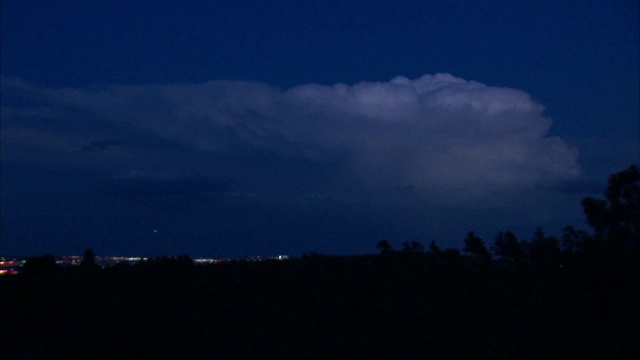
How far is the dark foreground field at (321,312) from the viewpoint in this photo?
13609mm

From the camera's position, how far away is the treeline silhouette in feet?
44.8

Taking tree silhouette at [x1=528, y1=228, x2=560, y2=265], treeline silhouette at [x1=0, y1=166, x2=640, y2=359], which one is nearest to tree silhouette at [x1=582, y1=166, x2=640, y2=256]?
tree silhouette at [x1=528, y1=228, x2=560, y2=265]

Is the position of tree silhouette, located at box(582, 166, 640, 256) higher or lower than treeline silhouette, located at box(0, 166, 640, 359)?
→ higher

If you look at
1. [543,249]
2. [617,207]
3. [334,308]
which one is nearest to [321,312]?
[334,308]

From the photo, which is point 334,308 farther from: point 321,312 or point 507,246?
point 507,246

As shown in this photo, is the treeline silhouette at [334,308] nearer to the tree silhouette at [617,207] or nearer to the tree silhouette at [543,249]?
the tree silhouette at [543,249]

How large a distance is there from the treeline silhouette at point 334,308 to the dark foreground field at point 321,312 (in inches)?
1.5

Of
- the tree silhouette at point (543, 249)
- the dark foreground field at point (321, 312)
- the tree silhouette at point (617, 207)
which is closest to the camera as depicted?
the dark foreground field at point (321, 312)

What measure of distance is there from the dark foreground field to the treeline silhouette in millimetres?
38

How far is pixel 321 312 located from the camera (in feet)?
50.2

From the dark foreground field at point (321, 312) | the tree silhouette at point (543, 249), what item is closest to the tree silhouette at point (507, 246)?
the tree silhouette at point (543, 249)

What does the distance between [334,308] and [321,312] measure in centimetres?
36

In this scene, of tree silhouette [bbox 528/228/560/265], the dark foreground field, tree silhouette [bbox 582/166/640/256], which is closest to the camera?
the dark foreground field

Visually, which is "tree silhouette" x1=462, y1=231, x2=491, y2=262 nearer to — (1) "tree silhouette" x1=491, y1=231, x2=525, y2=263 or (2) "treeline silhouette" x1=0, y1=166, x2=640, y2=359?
(1) "tree silhouette" x1=491, y1=231, x2=525, y2=263
